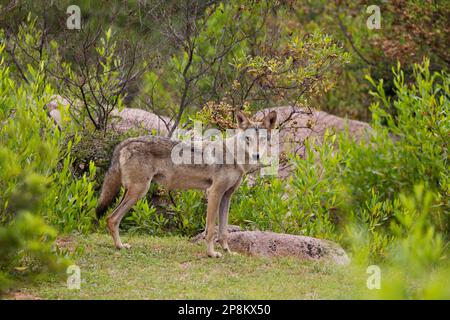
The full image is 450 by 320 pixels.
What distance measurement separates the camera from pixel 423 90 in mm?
12523

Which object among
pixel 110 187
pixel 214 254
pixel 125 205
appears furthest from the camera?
pixel 110 187

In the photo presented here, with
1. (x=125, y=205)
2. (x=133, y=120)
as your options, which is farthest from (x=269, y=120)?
(x=133, y=120)

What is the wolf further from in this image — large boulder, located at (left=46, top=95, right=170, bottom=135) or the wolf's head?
large boulder, located at (left=46, top=95, right=170, bottom=135)

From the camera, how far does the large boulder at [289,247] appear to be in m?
10.2

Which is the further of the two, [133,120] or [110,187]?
[133,120]

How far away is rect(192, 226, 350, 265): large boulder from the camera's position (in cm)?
1024

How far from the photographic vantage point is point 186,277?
895 centimetres

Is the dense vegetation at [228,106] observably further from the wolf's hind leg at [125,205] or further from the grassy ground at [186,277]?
the grassy ground at [186,277]

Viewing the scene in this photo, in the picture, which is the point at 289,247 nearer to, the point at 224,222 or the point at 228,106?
the point at 224,222

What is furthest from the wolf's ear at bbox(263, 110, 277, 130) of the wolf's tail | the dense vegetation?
the wolf's tail

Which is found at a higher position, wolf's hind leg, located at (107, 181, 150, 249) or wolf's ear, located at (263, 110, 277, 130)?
wolf's ear, located at (263, 110, 277, 130)

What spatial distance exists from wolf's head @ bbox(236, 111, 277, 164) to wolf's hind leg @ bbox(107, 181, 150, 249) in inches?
59.1

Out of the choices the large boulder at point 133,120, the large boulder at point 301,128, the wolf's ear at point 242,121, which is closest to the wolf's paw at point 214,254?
the wolf's ear at point 242,121

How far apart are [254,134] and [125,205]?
2118mm
